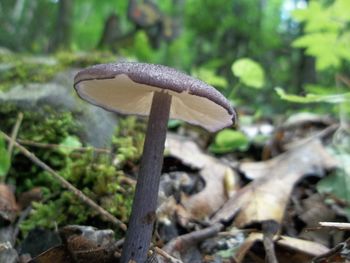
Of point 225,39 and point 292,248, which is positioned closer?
point 292,248

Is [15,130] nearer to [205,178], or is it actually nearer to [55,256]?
[55,256]

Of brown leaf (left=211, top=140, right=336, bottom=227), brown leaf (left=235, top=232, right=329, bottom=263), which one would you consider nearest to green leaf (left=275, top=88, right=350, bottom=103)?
brown leaf (left=211, top=140, right=336, bottom=227)

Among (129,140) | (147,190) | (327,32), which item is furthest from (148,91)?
(327,32)

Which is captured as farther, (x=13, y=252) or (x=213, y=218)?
(x=213, y=218)

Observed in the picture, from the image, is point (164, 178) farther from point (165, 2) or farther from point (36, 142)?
point (165, 2)

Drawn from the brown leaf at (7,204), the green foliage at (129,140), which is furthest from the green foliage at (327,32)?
the brown leaf at (7,204)

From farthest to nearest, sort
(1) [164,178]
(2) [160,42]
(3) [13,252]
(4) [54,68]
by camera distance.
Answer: (2) [160,42]
(4) [54,68]
(1) [164,178]
(3) [13,252]

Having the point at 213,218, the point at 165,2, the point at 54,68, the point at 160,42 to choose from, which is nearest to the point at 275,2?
the point at 165,2
